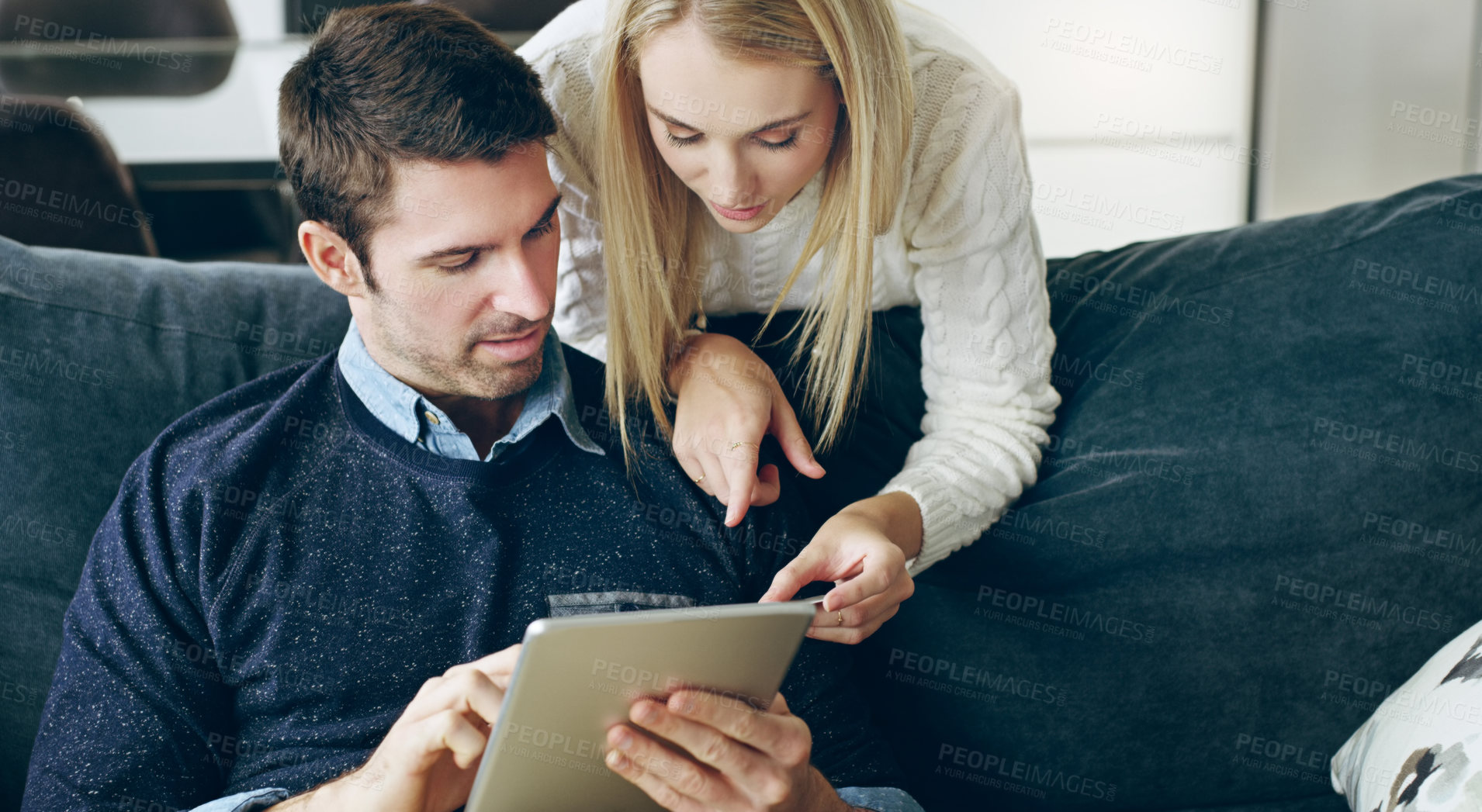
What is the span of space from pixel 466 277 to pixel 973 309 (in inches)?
24.0

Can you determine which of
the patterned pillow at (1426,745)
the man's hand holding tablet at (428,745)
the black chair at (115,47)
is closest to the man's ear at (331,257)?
the man's hand holding tablet at (428,745)

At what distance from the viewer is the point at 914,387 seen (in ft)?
4.87

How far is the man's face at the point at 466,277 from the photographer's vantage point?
1.07 m

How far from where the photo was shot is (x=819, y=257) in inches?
53.3

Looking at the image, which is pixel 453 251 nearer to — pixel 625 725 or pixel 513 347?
pixel 513 347

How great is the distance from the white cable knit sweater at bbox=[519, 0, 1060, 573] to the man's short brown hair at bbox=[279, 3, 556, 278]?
0.15 m

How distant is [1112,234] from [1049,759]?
2.79 metres

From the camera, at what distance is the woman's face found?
1061 mm

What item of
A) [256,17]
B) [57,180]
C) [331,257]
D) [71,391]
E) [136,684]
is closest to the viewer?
[136,684]

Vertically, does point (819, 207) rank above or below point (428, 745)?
above

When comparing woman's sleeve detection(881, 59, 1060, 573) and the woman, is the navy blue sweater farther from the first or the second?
woman's sleeve detection(881, 59, 1060, 573)

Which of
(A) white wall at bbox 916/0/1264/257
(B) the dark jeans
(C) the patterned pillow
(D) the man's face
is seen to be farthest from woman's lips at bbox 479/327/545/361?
(A) white wall at bbox 916/0/1264/257

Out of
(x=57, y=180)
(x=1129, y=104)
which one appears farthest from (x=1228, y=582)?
(x=1129, y=104)

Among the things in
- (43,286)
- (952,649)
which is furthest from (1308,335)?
(43,286)
